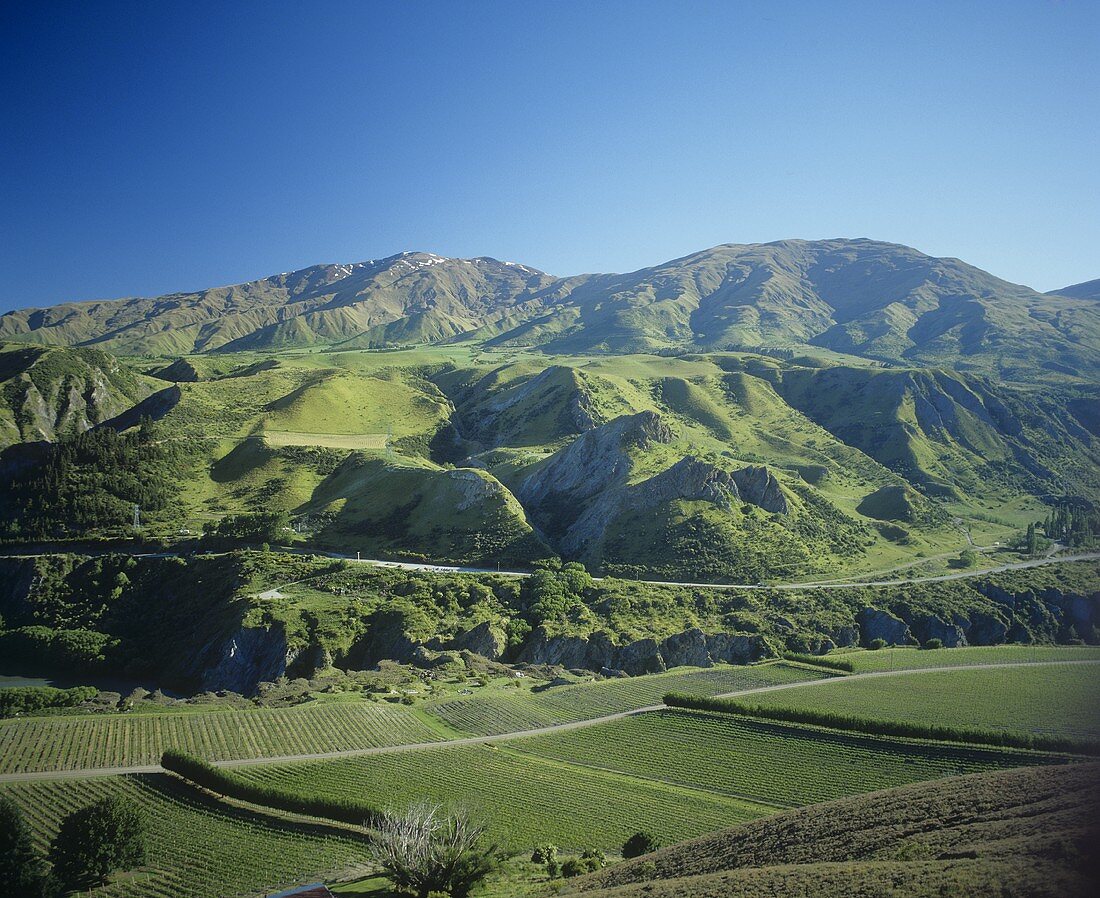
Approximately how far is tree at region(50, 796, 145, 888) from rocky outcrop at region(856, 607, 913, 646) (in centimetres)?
8820

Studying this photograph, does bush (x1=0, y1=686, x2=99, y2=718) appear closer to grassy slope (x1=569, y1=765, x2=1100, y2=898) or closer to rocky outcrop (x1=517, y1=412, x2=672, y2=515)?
grassy slope (x1=569, y1=765, x2=1100, y2=898)

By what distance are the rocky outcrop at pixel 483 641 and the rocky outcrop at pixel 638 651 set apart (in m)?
3.21

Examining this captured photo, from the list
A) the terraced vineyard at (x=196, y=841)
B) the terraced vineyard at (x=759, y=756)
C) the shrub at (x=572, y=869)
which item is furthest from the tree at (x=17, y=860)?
the terraced vineyard at (x=759, y=756)

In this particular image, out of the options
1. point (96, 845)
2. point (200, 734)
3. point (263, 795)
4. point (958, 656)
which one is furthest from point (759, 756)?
point (200, 734)

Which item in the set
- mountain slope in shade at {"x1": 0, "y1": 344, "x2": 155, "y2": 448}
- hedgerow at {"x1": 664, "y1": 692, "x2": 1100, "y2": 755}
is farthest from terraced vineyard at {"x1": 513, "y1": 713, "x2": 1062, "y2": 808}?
mountain slope in shade at {"x1": 0, "y1": 344, "x2": 155, "y2": 448}

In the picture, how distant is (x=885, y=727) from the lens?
57656mm

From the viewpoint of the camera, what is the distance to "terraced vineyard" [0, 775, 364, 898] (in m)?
37.8

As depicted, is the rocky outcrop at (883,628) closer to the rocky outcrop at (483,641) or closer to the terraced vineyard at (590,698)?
the terraced vineyard at (590,698)

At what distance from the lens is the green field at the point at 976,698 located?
189 feet

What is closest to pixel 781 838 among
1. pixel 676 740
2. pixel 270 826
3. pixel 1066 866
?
pixel 1066 866

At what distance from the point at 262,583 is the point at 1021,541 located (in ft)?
451

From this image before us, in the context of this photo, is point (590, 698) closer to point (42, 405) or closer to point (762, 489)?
point (762, 489)

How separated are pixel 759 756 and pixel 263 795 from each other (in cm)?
3712

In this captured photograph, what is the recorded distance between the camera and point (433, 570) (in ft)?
344
